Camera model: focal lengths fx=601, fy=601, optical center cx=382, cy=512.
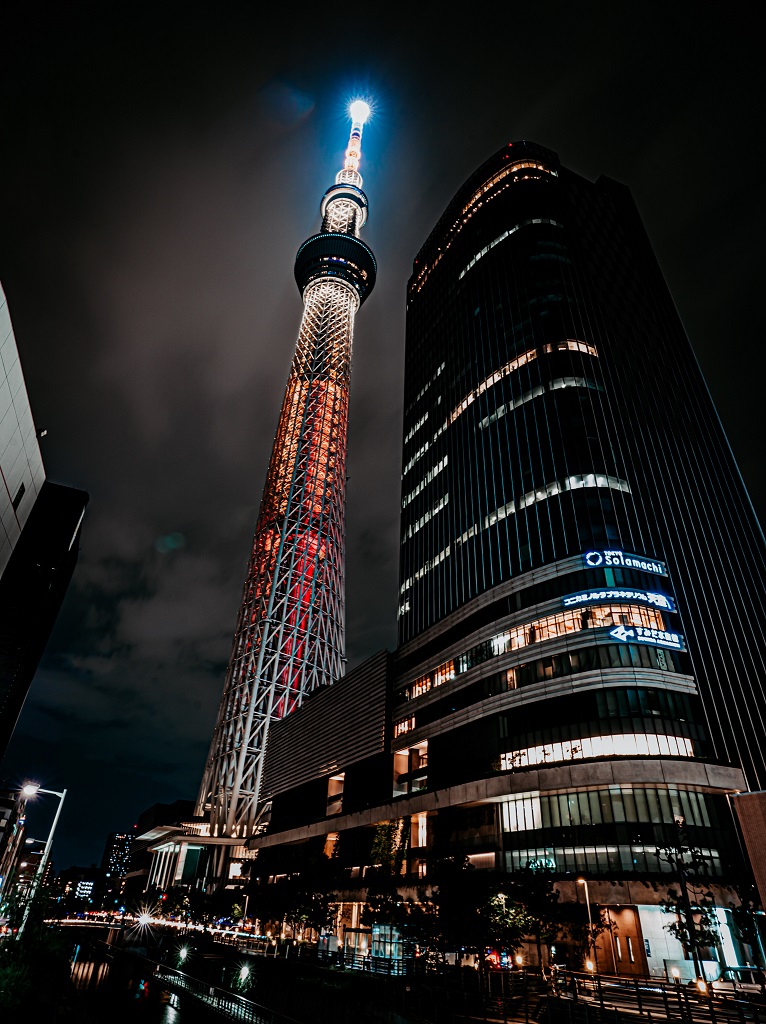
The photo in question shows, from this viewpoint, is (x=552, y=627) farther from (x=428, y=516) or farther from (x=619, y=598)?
(x=428, y=516)

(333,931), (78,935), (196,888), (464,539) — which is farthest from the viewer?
(196,888)

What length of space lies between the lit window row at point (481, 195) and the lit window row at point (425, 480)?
190 ft

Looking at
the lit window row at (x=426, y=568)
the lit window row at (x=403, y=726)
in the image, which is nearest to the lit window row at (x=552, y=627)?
the lit window row at (x=403, y=726)

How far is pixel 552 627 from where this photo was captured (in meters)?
58.4

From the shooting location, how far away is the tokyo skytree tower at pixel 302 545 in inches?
4250

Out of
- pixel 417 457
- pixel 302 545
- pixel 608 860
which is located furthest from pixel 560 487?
pixel 302 545

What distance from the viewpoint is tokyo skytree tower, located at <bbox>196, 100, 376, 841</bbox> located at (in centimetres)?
10794

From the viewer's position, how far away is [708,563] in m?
71.1

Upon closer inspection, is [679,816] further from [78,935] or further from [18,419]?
[78,935]

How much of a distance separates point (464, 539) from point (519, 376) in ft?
81.1

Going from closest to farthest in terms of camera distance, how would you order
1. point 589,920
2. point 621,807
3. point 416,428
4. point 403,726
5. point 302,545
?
point 589,920 < point 621,807 < point 403,726 < point 416,428 < point 302,545

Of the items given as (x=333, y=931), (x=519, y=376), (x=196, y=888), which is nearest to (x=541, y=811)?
(x=333, y=931)

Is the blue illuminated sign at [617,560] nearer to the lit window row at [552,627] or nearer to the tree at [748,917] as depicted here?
the lit window row at [552,627]

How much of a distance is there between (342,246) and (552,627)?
14115 centimetres
